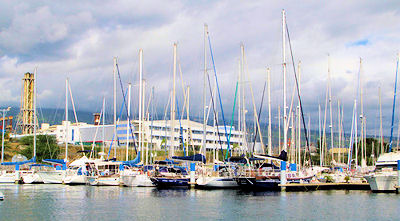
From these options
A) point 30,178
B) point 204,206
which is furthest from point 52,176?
point 204,206

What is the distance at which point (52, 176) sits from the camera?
229 feet

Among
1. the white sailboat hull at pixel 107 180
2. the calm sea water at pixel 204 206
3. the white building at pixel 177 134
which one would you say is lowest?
the calm sea water at pixel 204 206

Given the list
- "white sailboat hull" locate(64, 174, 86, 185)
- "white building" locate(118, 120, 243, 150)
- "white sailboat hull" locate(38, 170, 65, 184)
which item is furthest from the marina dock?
"white building" locate(118, 120, 243, 150)

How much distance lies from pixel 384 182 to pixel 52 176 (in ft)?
155

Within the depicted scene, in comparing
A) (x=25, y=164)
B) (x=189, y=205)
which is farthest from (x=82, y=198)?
(x=25, y=164)

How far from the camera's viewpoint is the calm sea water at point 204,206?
109 ft

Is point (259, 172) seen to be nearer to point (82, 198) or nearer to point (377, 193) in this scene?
point (377, 193)

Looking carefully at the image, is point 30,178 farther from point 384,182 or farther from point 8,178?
point 384,182

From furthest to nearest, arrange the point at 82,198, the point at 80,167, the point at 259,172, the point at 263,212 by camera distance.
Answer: the point at 80,167
the point at 259,172
the point at 82,198
the point at 263,212

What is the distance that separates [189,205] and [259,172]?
15.6 metres

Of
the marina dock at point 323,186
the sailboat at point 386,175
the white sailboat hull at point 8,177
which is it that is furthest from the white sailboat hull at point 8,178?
the sailboat at point 386,175

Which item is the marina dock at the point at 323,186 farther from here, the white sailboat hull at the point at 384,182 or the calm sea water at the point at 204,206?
the white sailboat hull at the point at 384,182

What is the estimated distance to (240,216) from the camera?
33.3 metres

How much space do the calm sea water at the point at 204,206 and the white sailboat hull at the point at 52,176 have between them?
21.9 m
